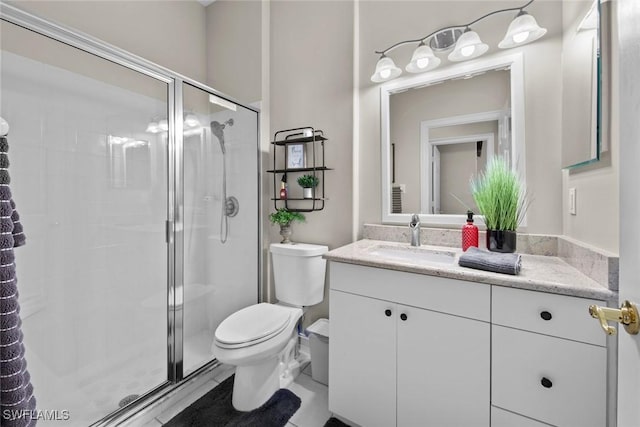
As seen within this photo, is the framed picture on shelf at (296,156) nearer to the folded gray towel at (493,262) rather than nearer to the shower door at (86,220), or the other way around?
the shower door at (86,220)

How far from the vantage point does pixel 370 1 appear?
1.83m

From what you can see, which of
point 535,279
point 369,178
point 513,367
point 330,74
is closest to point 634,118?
point 535,279

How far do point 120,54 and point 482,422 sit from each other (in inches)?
91.8

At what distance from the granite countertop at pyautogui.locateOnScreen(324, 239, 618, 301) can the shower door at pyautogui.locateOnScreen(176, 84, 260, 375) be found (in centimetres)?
97

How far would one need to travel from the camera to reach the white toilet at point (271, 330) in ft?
4.53

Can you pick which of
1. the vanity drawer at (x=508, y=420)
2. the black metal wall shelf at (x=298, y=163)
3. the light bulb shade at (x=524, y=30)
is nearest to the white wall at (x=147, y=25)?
the black metal wall shelf at (x=298, y=163)

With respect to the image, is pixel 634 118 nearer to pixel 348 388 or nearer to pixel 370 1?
pixel 348 388

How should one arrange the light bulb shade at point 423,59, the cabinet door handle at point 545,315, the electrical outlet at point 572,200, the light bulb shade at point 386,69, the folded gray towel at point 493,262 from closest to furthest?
the cabinet door handle at point 545,315 → the folded gray towel at point 493,262 → the electrical outlet at point 572,200 → the light bulb shade at point 423,59 → the light bulb shade at point 386,69

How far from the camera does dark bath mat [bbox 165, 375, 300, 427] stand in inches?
55.0

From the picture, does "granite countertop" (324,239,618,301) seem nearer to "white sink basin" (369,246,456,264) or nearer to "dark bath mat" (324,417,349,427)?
"white sink basin" (369,246,456,264)

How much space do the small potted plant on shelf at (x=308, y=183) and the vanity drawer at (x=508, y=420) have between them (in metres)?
1.49

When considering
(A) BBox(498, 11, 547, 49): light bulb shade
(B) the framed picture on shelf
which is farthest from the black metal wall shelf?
(A) BBox(498, 11, 547, 49): light bulb shade

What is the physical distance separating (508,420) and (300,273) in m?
1.23

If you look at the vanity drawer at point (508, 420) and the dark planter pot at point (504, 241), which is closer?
the vanity drawer at point (508, 420)
